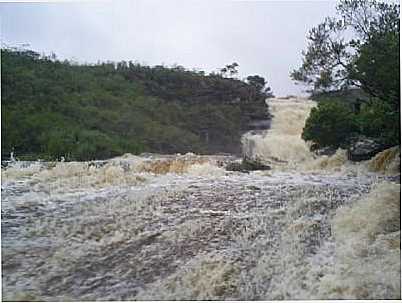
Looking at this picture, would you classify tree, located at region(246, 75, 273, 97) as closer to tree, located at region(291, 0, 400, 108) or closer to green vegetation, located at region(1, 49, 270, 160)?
green vegetation, located at region(1, 49, 270, 160)

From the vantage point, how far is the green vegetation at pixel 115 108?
13.6 ft

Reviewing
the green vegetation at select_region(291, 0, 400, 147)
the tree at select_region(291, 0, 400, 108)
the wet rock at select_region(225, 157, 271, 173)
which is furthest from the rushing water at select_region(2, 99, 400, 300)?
the tree at select_region(291, 0, 400, 108)

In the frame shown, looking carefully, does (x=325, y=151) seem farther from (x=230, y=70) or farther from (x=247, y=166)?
(x=230, y=70)

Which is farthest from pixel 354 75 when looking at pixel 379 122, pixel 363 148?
pixel 363 148

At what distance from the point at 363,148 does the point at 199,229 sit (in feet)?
5.34

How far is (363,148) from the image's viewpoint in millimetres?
4734

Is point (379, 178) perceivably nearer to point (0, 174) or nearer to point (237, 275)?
point (237, 275)

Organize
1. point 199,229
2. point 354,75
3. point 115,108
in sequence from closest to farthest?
point 199,229 < point 115,108 < point 354,75

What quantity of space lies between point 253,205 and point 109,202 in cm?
90

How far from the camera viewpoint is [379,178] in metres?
4.22

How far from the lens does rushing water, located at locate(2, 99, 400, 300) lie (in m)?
3.38

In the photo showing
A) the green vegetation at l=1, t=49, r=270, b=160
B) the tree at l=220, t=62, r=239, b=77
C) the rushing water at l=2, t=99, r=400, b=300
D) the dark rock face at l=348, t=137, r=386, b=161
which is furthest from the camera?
the dark rock face at l=348, t=137, r=386, b=161

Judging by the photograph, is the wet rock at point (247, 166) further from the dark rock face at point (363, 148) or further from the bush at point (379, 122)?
the bush at point (379, 122)

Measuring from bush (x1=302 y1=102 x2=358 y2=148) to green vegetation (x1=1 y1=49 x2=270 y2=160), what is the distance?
16.0 inches
